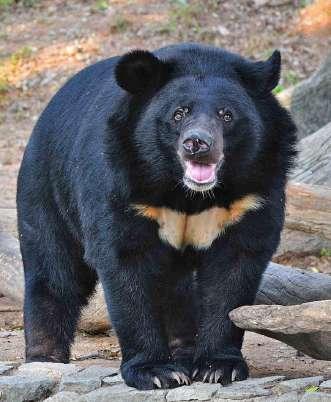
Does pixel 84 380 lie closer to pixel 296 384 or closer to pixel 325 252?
pixel 296 384

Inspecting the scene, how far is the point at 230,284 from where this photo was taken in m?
5.07

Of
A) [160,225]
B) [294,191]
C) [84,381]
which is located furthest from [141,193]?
[294,191]

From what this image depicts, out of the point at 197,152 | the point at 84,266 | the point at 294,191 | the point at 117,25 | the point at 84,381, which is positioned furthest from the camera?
the point at 117,25

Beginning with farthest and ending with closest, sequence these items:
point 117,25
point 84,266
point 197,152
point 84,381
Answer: point 117,25
point 84,266
point 84,381
point 197,152

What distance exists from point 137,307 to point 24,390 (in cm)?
65

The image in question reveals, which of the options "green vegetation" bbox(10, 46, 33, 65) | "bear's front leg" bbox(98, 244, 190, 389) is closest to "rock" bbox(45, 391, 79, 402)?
"bear's front leg" bbox(98, 244, 190, 389)

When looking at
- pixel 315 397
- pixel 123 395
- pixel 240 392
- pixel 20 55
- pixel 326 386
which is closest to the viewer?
pixel 315 397

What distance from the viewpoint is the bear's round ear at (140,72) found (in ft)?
16.2

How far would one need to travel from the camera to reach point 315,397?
4410mm

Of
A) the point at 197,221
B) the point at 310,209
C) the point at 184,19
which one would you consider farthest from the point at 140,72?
the point at 184,19

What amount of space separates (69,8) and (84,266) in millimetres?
8977

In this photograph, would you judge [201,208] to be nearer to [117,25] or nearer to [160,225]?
[160,225]

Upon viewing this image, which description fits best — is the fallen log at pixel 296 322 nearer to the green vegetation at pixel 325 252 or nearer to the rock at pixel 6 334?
the rock at pixel 6 334

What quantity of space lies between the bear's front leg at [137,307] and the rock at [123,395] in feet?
0.27
